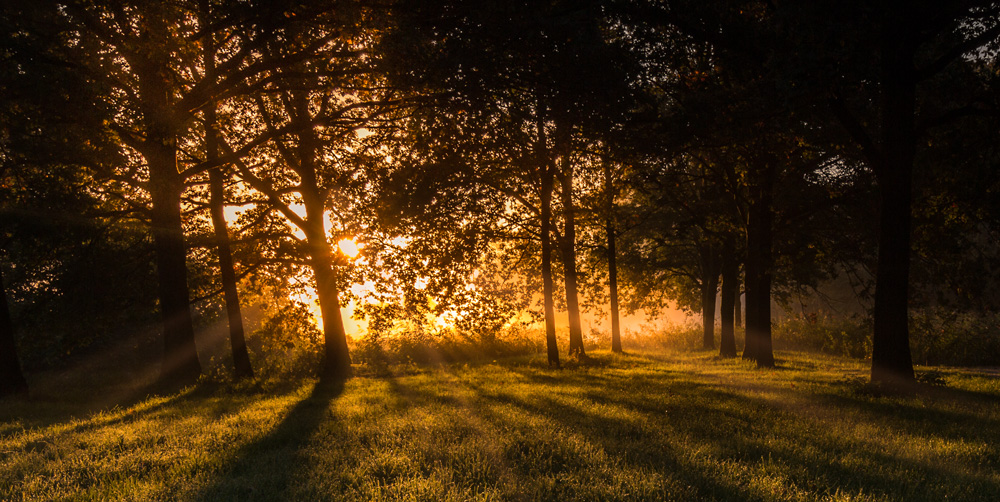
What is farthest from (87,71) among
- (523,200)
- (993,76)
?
(993,76)

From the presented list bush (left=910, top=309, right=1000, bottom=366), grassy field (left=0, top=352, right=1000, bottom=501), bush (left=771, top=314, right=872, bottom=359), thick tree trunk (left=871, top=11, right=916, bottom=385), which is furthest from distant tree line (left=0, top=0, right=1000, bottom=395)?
bush (left=771, top=314, right=872, bottom=359)

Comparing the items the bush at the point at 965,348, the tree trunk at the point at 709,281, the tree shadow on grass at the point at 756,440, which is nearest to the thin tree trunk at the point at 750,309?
the bush at the point at 965,348

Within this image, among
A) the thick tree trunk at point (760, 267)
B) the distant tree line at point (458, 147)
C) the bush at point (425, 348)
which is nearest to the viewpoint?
the distant tree line at point (458, 147)

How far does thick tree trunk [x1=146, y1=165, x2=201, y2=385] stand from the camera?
13.9 metres

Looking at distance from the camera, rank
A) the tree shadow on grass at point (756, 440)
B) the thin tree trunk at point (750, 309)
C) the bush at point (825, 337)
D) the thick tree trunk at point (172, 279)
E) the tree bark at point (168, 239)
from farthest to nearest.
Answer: the bush at point (825, 337) < the thin tree trunk at point (750, 309) < the thick tree trunk at point (172, 279) < the tree bark at point (168, 239) < the tree shadow on grass at point (756, 440)

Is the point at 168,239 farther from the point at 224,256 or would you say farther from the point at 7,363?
the point at 7,363

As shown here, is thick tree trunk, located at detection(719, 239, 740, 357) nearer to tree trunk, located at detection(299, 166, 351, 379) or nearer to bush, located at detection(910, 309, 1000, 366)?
bush, located at detection(910, 309, 1000, 366)

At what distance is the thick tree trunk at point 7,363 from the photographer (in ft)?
45.7

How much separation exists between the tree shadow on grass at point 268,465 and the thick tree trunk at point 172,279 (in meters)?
7.77

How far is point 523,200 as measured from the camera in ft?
60.8

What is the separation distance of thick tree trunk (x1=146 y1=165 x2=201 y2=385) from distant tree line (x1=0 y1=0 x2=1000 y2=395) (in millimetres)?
63

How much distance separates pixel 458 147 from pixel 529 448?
285 inches

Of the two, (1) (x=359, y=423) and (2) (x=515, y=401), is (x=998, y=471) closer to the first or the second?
(2) (x=515, y=401)

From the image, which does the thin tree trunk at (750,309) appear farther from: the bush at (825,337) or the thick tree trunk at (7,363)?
the thick tree trunk at (7,363)
